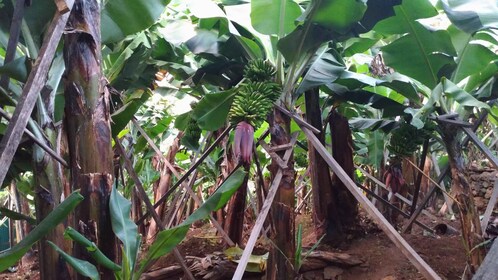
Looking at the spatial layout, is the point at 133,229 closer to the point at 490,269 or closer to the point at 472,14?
the point at 490,269

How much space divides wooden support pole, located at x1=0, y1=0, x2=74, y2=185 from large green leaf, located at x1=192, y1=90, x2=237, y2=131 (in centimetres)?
107

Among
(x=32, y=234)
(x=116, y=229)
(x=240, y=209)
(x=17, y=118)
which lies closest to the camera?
(x=17, y=118)

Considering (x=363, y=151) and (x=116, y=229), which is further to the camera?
(x=363, y=151)

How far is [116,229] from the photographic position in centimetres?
132

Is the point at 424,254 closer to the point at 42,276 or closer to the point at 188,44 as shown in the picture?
the point at 188,44

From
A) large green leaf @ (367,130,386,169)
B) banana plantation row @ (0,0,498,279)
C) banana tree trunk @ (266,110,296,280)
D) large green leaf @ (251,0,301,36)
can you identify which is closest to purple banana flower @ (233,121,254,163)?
banana plantation row @ (0,0,498,279)

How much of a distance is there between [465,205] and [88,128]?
176cm

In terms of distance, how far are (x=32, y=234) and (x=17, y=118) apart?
12.8 inches

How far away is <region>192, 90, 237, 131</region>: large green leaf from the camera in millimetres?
2090

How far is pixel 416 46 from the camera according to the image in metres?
2.20

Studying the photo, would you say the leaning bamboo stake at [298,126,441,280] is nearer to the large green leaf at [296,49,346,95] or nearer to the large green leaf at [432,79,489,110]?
the large green leaf at [296,49,346,95]

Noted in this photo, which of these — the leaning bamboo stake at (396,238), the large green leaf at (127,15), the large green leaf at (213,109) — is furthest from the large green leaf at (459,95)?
the large green leaf at (127,15)

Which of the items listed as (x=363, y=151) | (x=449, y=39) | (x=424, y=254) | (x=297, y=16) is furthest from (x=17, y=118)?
(x=363, y=151)

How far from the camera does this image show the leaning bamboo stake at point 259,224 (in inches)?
57.6
